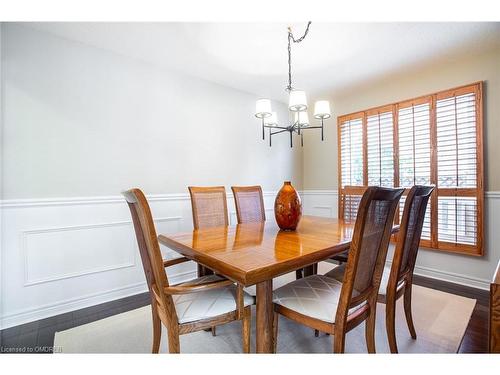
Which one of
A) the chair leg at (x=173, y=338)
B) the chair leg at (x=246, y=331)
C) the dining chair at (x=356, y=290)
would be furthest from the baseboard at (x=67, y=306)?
the dining chair at (x=356, y=290)

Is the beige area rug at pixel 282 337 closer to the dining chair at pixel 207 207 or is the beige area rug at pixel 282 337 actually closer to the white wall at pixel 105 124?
the dining chair at pixel 207 207

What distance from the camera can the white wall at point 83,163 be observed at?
200 cm

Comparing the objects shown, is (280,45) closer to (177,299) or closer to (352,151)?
(352,151)

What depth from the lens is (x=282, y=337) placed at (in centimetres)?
174

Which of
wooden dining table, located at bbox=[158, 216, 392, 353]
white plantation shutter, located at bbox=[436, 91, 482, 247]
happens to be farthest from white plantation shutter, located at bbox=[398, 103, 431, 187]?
wooden dining table, located at bbox=[158, 216, 392, 353]

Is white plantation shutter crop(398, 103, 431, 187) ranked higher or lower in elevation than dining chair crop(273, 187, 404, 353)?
higher

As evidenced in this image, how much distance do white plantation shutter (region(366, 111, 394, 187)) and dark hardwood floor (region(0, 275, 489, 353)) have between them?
4.63ft

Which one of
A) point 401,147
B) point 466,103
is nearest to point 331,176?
point 401,147

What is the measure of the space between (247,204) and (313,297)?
1373mm

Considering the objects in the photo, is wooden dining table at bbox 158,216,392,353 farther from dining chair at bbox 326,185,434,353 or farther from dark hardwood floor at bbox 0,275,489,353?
dark hardwood floor at bbox 0,275,489,353

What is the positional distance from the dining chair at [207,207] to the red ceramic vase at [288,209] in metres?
0.71

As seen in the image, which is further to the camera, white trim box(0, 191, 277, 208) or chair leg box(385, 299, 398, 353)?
white trim box(0, 191, 277, 208)

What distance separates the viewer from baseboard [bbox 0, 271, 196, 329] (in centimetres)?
196

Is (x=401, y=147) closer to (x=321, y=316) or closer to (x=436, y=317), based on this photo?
(x=436, y=317)
